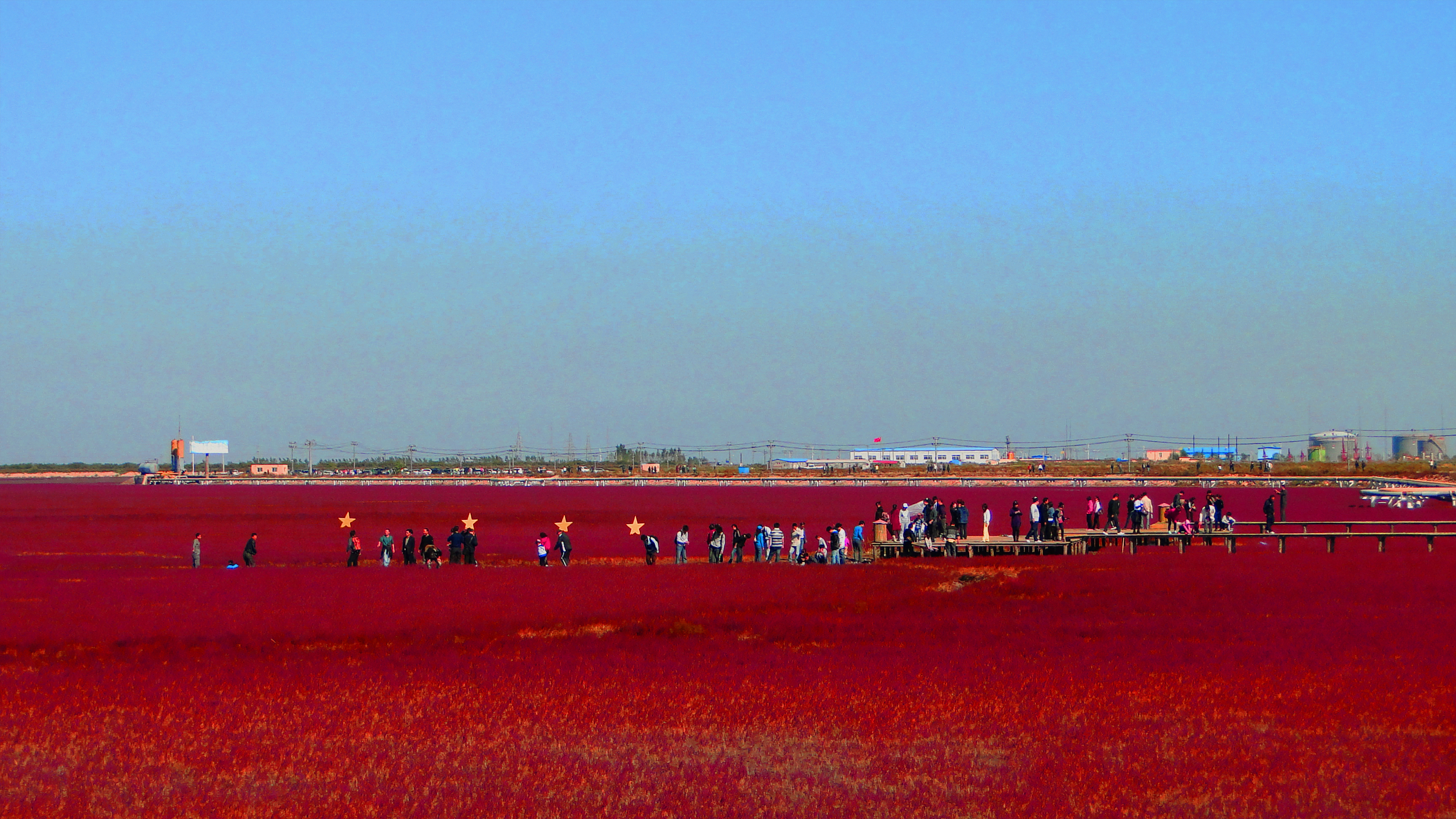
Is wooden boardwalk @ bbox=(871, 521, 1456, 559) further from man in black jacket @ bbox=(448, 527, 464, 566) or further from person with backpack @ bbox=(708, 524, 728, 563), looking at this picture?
man in black jacket @ bbox=(448, 527, 464, 566)

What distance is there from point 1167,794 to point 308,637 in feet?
61.5

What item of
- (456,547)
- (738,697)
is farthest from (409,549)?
(738,697)

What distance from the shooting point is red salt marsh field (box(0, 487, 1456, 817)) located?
16.2 m

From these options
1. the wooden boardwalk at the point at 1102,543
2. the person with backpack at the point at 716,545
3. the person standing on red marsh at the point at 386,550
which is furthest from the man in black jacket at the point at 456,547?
the wooden boardwalk at the point at 1102,543

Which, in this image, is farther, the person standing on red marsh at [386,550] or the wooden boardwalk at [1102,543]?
the wooden boardwalk at [1102,543]

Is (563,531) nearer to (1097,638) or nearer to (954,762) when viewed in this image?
(1097,638)

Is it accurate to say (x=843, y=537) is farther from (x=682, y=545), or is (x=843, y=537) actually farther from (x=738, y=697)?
(x=738, y=697)

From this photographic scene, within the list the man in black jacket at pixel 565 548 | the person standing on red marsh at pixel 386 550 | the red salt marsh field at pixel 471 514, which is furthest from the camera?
the red salt marsh field at pixel 471 514

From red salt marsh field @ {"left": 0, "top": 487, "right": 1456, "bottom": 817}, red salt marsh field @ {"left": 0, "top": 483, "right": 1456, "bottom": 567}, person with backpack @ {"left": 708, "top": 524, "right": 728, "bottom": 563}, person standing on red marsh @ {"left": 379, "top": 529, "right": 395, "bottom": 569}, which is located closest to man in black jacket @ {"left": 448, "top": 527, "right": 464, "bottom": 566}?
person standing on red marsh @ {"left": 379, "top": 529, "right": 395, "bottom": 569}

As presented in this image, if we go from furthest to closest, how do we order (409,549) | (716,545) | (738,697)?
(716,545), (409,549), (738,697)

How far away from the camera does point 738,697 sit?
21.9 meters

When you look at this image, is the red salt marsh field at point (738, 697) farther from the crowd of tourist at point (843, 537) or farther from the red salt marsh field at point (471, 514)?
the red salt marsh field at point (471, 514)

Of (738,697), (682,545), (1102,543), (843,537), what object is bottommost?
(738,697)

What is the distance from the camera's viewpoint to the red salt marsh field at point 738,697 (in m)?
16.2
